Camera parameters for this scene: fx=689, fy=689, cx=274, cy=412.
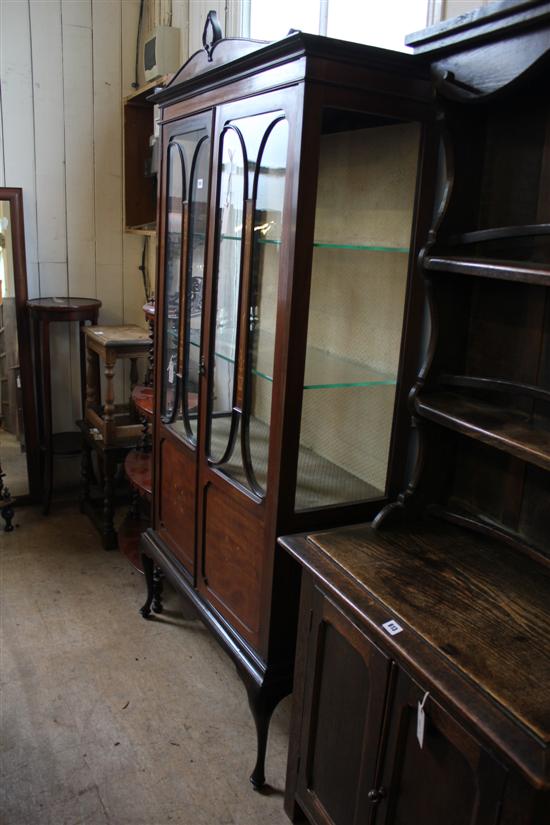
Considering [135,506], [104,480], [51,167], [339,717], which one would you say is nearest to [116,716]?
[339,717]

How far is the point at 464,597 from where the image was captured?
1354 millimetres

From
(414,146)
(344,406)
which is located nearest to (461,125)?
(414,146)

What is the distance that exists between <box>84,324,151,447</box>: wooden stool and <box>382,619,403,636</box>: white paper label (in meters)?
2.29

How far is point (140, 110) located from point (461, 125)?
257 centimetres

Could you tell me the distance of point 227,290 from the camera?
194 cm

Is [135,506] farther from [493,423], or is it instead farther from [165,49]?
[493,423]

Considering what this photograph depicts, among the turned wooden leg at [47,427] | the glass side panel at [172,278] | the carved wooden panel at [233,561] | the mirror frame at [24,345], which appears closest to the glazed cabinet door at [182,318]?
the glass side panel at [172,278]

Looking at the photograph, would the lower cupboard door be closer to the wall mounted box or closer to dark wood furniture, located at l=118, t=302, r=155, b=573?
dark wood furniture, located at l=118, t=302, r=155, b=573

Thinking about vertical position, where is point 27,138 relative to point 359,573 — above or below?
above

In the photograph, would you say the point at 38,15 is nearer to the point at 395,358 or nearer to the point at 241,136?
the point at 241,136

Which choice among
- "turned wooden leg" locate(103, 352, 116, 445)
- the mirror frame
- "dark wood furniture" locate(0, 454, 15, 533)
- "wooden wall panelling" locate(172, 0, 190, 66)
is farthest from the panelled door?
the mirror frame

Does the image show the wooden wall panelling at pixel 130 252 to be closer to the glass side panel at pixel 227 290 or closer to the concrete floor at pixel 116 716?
the concrete floor at pixel 116 716

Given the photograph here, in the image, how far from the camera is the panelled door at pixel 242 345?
1.70 metres

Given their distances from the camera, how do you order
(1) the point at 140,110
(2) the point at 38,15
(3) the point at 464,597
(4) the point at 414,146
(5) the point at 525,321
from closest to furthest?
(3) the point at 464,597, (5) the point at 525,321, (4) the point at 414,146, (2) the point at 38,15, (1) the point at 140,110
